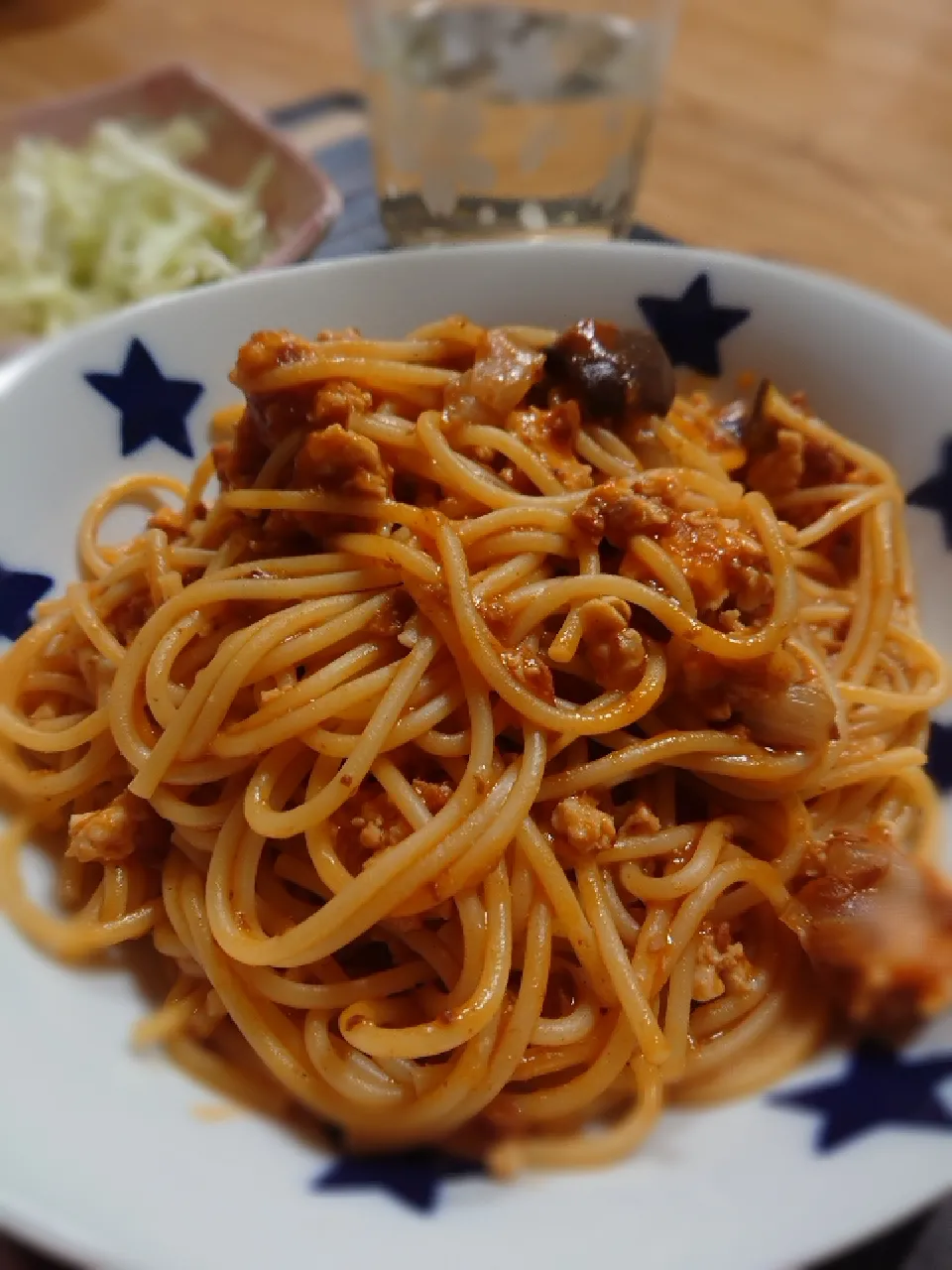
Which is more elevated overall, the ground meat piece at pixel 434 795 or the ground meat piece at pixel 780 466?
the ground meat piece at pixel 780 466

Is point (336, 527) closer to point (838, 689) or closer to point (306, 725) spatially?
point (306, 725)

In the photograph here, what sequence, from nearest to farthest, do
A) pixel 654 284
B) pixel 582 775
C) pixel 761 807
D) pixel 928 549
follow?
pixel 582 775
pixel 761 807
pixel 928 549
pixel 654 284

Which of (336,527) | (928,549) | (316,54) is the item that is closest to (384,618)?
(336,527)

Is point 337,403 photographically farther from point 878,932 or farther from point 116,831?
point 878,932

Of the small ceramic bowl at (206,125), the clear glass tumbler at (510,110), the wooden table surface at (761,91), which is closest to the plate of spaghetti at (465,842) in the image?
the clear glass tumbler at (510,110)

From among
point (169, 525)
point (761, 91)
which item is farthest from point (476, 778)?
point (761, 91)

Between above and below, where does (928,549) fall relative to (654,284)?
below

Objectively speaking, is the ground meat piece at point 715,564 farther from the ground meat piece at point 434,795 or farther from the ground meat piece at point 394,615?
the ground meat piece at point 434,795
